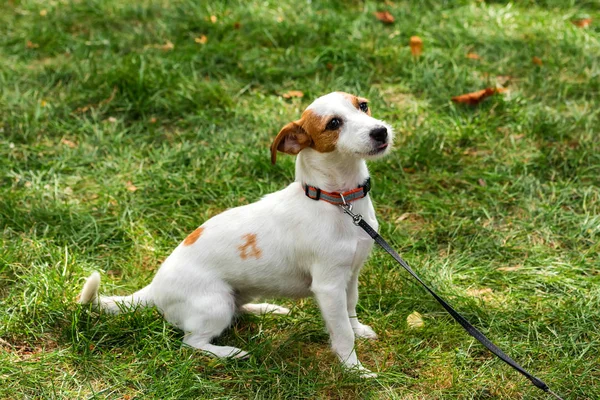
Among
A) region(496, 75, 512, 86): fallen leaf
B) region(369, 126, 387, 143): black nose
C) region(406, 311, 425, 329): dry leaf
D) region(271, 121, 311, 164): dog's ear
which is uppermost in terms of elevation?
region(369, 126, 387, 143): black nose

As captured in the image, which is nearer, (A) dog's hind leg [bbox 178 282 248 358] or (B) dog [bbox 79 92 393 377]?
Result: (B) dog [bbox 79 92 393 377]

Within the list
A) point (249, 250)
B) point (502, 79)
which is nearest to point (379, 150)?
point (249, 250)

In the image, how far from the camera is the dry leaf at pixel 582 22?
7.03m

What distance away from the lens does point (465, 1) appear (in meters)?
7.45

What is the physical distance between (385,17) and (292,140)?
4.27 m

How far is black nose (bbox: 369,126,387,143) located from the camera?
3.19 meters

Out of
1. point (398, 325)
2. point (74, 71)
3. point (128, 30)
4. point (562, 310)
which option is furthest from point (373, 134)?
point (128, 30)

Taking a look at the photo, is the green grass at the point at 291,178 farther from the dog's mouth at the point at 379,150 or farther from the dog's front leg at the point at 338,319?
the dog's mouth at the point at 379,150

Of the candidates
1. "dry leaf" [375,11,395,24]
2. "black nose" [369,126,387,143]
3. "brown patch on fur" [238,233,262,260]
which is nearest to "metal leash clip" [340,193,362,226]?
"black nose" [369,126,387,143]

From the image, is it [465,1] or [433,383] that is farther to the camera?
[465,1]

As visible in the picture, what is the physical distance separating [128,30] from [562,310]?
539 centimetres

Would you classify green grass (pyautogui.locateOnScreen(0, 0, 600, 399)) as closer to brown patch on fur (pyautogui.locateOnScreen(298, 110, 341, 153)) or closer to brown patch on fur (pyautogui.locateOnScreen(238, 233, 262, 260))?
brown patch on fur (pyautogui.locateOnScreen(238, 233, 262, 260))

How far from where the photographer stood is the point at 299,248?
3420 millimetres

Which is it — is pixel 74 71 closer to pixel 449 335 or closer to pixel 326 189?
pixel 326 189
